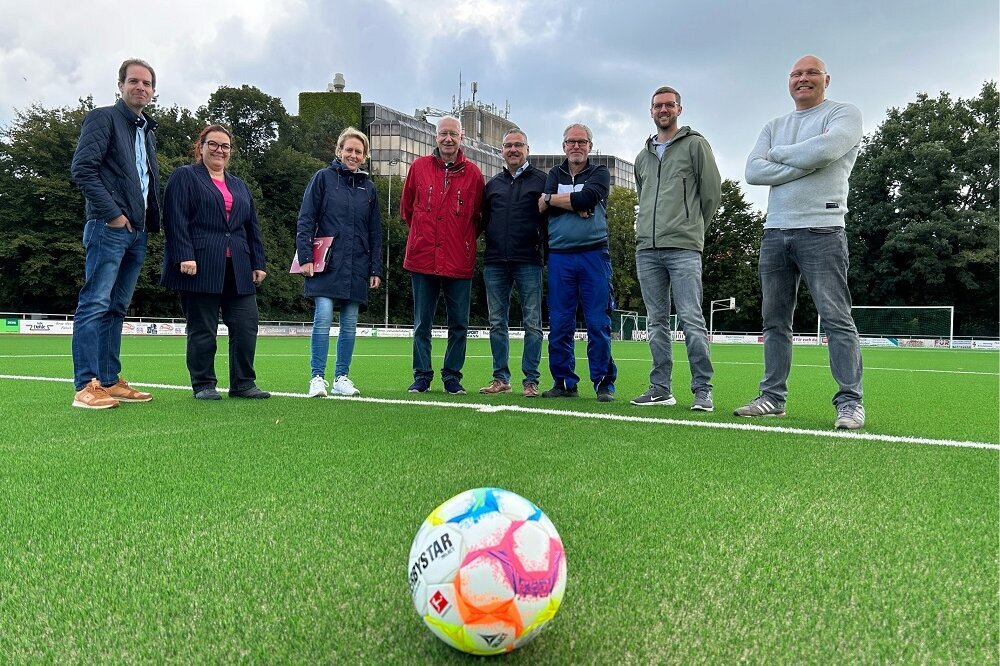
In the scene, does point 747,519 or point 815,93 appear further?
point 815,93

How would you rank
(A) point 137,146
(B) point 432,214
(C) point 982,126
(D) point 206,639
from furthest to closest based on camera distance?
1. (C) point 982,126
2. (B) point 432,214
3. (A) point 137,146
4. (D) point 206,639

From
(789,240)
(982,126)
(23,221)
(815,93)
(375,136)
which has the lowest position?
(789,240)

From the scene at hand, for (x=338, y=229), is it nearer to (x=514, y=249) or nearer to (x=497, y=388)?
(x=514, y=249)

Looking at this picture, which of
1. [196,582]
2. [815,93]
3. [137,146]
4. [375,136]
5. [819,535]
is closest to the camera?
[196,582]

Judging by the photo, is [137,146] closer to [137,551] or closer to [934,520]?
[137,551]

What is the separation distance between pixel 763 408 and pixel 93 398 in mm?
4246

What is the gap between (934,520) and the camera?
6.61 feet

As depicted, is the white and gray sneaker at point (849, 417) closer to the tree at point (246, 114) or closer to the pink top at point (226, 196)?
the pink top at point (226, 196)

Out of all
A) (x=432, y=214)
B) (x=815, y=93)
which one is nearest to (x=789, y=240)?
(x=815, y=93)

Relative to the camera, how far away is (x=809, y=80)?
13.3ft

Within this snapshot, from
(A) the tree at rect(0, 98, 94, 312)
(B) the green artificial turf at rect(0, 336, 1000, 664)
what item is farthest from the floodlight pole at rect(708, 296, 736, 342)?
(B) the green artificial turf at rect(0, 336, 1000, 664)

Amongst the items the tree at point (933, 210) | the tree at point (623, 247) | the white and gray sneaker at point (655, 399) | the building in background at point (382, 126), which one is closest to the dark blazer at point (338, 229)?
the white and gray sneaker at point (655, 399)

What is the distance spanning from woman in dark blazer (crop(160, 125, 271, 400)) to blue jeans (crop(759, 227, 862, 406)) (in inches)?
140

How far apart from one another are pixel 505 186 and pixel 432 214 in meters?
0.66
